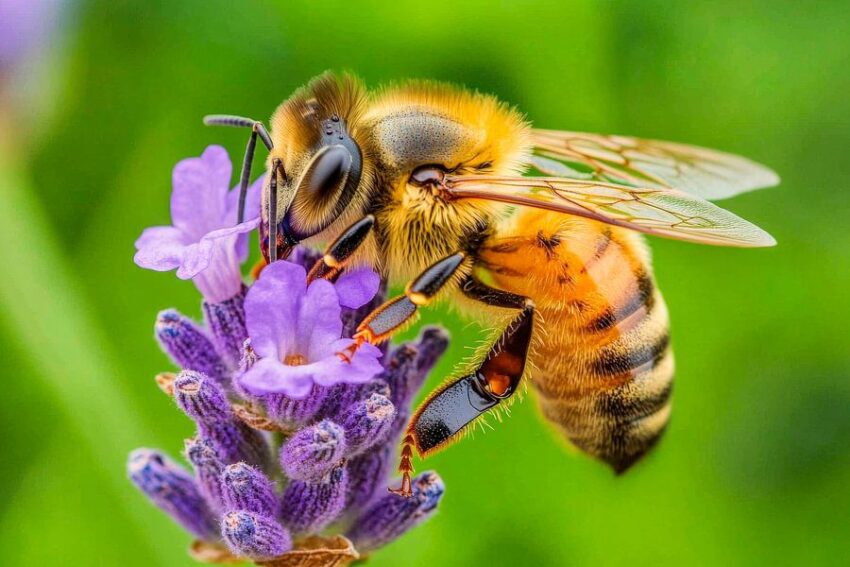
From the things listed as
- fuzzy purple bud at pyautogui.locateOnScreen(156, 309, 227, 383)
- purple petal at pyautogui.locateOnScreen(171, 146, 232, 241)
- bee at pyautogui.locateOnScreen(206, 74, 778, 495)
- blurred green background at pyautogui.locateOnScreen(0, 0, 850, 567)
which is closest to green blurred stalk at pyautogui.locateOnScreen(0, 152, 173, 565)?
blurred green background at pyautogui.locateOnScreen(0, 0, 850, 567)

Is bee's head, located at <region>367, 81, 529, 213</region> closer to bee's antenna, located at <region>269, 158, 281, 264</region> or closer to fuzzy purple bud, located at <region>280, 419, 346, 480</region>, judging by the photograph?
bee's antenna, located at <region>269, 158, 281, 264</region>

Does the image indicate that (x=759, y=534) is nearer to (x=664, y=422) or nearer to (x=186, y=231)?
(x=664, y=422)

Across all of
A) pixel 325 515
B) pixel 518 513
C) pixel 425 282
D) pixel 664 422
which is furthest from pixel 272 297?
pixel 518 513

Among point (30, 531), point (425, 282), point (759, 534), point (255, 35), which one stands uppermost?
point (255, 35)

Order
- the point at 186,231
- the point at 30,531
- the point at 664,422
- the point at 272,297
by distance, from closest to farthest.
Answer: the point at 272,297 → the point at 186,231 → the point at 664,422 → the point at 30,531

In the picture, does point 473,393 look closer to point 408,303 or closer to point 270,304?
point 408,303

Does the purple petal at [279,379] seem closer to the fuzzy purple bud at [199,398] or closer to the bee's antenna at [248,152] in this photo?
the fuzzy purple bud at [199,398]

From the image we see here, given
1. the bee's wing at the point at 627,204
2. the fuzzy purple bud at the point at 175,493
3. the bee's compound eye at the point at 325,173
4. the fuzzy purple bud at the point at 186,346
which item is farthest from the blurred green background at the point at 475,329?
the bee's compound eye at the point at 325,173

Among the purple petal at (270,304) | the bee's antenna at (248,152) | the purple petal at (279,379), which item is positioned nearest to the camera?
the purple petal at (279,379)
